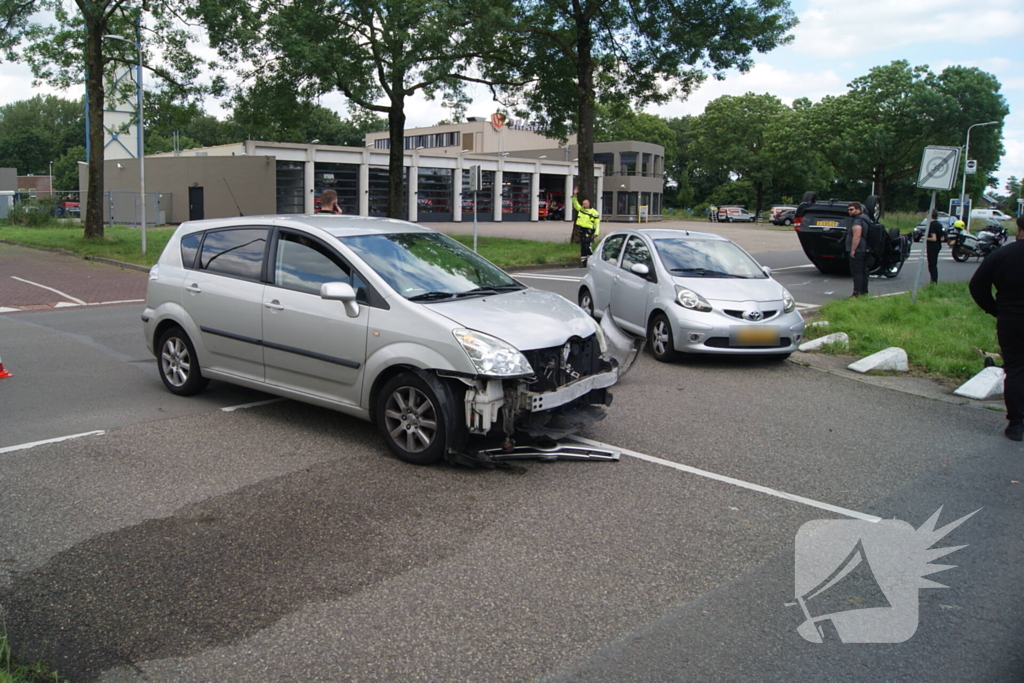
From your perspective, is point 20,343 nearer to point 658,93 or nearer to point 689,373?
point 689,373

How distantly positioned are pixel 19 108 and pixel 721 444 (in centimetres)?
13912

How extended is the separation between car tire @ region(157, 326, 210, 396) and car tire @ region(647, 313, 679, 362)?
16.9 feet

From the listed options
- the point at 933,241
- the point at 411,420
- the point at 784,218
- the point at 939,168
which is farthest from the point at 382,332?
the point at 784,218

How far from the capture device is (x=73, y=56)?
24688mm

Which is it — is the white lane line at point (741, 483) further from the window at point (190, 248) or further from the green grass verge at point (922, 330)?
the green grass verge at point (922, 330)

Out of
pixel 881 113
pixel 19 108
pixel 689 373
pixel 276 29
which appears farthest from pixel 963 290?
pixel 19 108

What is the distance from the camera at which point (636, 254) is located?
11.0 metres

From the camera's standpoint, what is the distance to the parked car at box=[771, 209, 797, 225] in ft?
193

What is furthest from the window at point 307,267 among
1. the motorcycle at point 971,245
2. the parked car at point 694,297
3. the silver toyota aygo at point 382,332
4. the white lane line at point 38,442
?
the motorcycle at point 971,245

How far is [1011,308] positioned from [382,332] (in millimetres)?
4994

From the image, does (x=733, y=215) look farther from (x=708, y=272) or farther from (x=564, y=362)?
(x=564, y=362)

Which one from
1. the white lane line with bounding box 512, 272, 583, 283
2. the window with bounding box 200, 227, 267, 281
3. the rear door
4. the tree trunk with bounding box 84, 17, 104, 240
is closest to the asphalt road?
the rear door

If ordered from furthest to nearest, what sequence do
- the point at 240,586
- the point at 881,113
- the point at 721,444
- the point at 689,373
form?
the point at 881,113 → the point at 689,373 → the point at 721,444 → the point at 240,586

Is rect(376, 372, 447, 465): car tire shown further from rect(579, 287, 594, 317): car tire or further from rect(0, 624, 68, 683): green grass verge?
rect(579, 287, 594, 317): car tire
